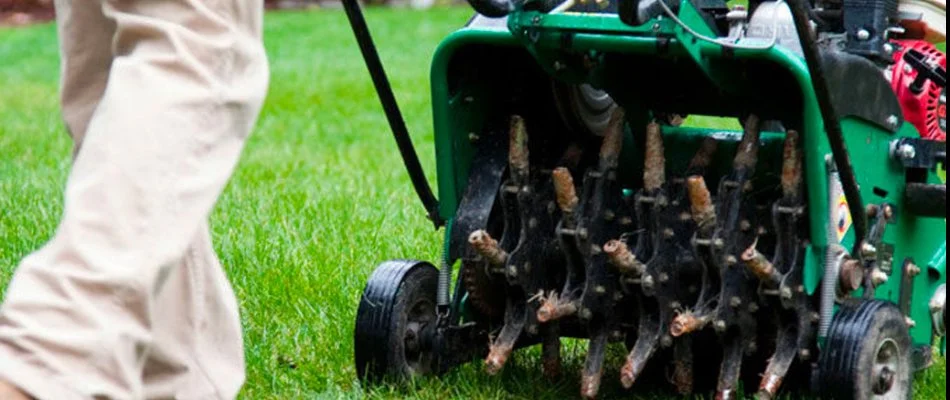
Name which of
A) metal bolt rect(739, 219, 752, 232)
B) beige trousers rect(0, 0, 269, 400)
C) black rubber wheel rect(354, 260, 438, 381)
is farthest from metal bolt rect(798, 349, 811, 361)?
beige trousers rect(0, 0, 269, 400)

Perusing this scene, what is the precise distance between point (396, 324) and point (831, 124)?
0.91 m

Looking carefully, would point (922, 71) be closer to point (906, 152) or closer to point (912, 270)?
point (906, 152)

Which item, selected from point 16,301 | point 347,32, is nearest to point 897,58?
point 16,301

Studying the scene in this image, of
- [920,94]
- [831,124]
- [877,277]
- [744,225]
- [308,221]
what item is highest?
[831,124]

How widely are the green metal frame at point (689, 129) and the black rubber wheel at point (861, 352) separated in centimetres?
10

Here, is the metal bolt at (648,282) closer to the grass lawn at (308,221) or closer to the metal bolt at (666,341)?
the metal bolt at (666,341)

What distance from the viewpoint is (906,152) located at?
332cm

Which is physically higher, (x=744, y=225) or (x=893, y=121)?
(x=893, y=121)

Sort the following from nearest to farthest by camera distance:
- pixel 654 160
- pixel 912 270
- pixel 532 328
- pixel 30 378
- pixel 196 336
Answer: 1. pixel 30 378
2. pixel 196 336
3. pixel 654 160
4. pixel 532 328
5. pixel 912 270

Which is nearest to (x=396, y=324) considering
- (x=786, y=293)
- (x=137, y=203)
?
(x=786, y=293)

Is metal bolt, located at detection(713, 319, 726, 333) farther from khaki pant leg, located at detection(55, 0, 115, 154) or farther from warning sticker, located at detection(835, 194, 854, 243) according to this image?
khaki pant leg, located at detection(55, 0, 115, 154)

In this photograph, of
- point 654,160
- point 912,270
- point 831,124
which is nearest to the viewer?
point 831,124

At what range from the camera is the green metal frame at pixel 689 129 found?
3018 mm

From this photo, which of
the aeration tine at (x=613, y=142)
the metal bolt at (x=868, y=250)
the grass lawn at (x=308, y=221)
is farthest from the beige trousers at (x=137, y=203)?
the metal bolt at (x=868, y=250)
